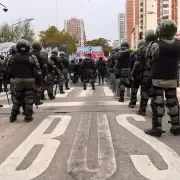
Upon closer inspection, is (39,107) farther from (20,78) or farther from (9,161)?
(9,161)

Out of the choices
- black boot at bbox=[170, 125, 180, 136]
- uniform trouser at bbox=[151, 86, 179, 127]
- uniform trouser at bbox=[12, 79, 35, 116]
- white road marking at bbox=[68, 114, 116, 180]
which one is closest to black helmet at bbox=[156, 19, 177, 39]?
uniform trouser at bbox=[151, 86, 179, 127]

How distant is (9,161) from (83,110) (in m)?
4.94

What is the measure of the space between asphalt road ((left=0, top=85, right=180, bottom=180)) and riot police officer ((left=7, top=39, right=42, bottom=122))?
1.28ft

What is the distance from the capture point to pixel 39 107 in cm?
1077

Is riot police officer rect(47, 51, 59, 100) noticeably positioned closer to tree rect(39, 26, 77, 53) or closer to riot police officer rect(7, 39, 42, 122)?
riot police officer rect(7, 39, 42, 122)

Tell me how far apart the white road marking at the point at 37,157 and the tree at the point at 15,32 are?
76.8 m

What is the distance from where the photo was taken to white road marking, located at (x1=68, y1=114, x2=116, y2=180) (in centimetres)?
439

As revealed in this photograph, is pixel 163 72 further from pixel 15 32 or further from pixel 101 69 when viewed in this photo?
pixel 15 32

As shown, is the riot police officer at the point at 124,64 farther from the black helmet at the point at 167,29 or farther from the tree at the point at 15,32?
the tree at the point at 15,32

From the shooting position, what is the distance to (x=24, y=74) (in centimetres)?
816

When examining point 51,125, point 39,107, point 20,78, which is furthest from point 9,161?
point 39,107

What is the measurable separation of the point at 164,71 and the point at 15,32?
80.0 meters

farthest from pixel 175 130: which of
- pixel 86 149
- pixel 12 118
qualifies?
pixel 12 118

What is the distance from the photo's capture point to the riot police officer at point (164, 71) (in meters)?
6.38
